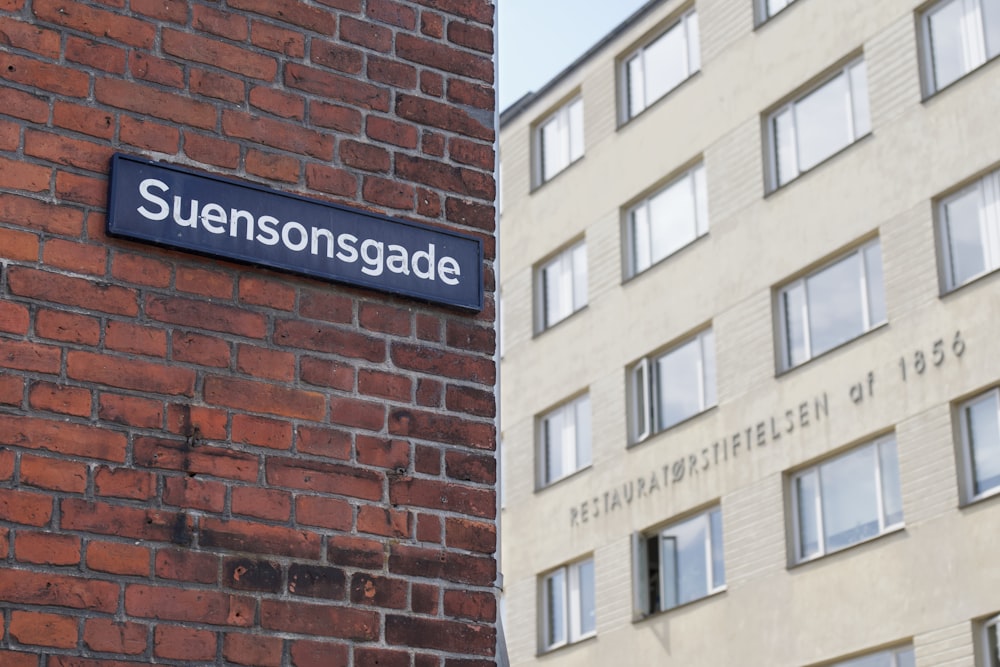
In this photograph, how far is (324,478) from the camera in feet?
13.6

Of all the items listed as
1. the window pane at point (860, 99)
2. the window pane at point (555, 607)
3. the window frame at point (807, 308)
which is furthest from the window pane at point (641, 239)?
the window pane at point (555, 607)

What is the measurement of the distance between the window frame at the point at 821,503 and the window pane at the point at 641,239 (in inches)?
199

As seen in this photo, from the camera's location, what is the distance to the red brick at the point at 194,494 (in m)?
3.93

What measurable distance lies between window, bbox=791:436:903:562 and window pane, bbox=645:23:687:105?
7158 millimetres

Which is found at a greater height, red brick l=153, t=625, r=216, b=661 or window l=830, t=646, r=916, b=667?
window l=830, t=646, r=916, b=667

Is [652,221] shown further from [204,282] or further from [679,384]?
[204,282]

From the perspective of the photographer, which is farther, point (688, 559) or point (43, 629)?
point (688, 559)

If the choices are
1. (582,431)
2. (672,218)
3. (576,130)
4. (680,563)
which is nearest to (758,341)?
(672,218)

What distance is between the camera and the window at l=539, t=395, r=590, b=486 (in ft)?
85.1

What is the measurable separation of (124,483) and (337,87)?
129cm

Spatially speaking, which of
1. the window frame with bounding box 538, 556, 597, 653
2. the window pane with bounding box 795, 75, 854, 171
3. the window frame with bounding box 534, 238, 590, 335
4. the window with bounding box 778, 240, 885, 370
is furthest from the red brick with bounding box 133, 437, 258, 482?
the window frame with bounding box 534, 238, 590, 335

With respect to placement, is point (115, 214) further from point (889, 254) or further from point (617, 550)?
point (617, 550)

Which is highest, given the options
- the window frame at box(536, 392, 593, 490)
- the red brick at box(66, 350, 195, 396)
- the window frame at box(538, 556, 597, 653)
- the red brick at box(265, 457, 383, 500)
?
the window frame at box(536, 392, 593, 490)

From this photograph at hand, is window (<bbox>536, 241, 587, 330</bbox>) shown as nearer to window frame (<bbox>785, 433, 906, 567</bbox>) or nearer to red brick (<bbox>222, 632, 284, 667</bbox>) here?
window frame (<bbox>785, 433, 906, 567</bbox>)
